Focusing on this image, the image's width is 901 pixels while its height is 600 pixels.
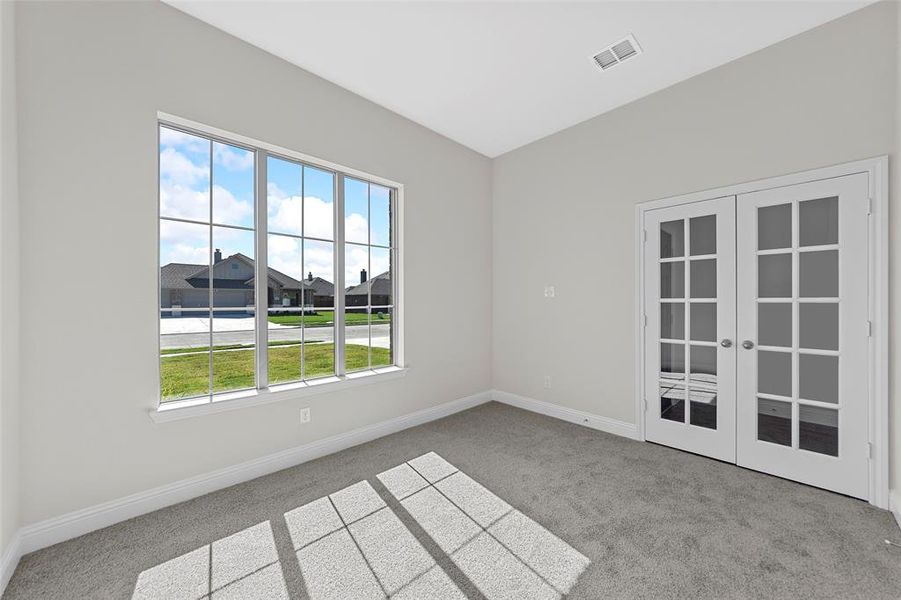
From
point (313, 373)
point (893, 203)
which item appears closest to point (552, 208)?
point (893, 203)

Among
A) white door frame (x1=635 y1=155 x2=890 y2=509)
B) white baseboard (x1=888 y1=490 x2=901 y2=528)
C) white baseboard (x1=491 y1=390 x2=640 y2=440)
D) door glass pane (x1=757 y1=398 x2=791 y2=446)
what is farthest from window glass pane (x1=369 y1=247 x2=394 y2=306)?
white baseboard (x1=888 y1=490 x2=901 y2=528)

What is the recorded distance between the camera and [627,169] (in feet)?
11.1

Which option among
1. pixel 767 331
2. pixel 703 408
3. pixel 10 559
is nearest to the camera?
pixel 10 559

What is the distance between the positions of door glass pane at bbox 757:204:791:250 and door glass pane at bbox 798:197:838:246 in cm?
7

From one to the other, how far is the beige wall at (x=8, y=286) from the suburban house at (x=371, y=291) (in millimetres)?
1955

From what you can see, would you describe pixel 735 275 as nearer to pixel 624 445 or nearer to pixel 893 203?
pixel 893 203

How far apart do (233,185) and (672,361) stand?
4037 millimetres

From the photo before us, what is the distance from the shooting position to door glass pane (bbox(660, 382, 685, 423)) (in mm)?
3071

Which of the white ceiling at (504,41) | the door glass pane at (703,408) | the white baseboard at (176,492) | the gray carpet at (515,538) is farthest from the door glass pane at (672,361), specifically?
the white baseboard at (176,492)

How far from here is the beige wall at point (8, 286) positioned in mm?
1651

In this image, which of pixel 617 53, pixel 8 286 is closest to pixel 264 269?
pixel 8 286

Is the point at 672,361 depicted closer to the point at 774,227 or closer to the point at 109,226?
the point at 774,227

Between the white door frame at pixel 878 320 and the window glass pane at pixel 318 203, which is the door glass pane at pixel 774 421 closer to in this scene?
the white door frame at pixel 878 320

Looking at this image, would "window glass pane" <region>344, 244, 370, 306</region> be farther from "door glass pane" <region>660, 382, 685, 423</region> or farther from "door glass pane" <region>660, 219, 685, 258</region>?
"door glass pane" <region>660, 382, 685, 423</region>
